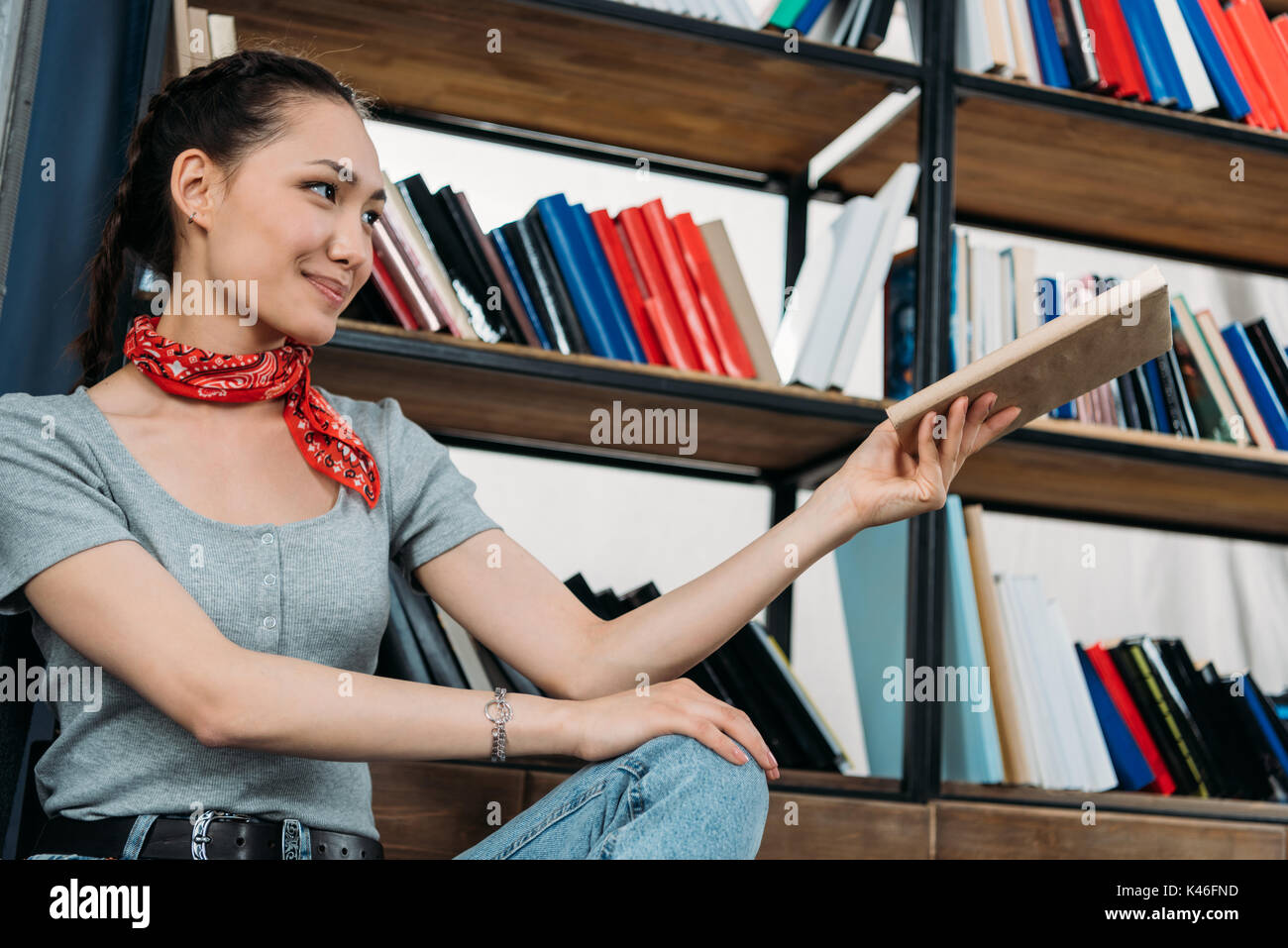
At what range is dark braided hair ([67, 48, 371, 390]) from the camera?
1138mm

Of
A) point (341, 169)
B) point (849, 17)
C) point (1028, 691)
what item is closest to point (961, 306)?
point (849, 17)

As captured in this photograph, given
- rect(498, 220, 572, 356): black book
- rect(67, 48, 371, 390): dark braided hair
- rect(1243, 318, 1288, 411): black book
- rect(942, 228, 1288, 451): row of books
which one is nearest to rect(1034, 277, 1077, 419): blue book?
rect(942, 228, 1288, 451): row of books

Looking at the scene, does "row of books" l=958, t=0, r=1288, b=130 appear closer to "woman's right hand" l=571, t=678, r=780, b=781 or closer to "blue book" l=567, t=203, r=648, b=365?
"blue book" l=567, t=203, r=648, b=365

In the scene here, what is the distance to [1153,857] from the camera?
1.55 m

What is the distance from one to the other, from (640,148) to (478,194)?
282mm

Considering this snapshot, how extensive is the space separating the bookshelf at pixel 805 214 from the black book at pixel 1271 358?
15 centimetres

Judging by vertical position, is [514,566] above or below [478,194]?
below

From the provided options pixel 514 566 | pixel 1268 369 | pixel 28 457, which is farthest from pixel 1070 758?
Answer: pixel 28 457

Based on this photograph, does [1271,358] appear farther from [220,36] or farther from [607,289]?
[220,36]

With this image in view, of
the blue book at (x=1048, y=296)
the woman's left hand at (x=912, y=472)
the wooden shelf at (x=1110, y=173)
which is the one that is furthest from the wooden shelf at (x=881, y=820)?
the wooden shelf at (x=1110, y=173)

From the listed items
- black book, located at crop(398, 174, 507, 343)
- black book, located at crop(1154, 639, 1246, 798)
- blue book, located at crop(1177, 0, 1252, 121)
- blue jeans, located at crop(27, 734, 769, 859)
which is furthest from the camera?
blue book, located at crop(1177, 0, 1252, 121)

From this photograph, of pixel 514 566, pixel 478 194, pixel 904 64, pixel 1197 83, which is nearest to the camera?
pixel 514 566

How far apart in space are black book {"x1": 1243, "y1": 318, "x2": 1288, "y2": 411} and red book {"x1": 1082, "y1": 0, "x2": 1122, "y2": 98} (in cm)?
44

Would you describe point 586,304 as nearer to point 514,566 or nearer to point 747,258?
point 514,566
